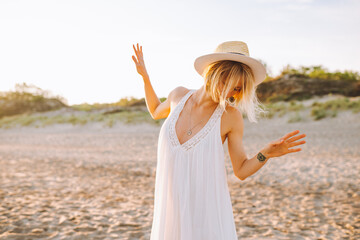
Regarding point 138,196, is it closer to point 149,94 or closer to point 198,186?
point 149,94

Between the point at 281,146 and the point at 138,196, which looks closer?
the point at 281,146

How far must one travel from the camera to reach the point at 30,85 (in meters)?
38.5

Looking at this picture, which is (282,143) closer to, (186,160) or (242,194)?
(186,160)

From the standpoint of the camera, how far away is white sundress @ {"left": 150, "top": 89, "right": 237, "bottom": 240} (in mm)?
1895

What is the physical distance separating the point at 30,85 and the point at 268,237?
127 ft

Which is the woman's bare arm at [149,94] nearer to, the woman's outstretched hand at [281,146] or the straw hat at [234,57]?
the straw hat at [234,57]

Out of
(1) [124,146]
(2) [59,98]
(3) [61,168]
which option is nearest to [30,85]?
(2) [59,98]

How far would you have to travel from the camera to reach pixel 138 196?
19.4 feet

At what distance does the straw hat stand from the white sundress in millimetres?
263

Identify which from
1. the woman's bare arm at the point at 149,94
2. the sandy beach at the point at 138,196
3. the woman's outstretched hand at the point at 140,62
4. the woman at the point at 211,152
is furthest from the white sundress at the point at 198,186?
the sandy beach at the point at 138,196

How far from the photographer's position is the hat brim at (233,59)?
1832mm

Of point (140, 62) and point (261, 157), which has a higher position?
point (140, 62)

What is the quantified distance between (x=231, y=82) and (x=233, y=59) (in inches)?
4.7

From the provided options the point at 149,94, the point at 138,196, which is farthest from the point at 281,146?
the point at 138,196
